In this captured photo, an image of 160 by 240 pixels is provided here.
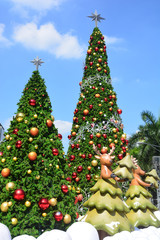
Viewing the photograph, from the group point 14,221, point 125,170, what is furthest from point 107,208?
point 14,221

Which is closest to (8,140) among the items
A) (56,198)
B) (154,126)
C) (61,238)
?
(56,198)

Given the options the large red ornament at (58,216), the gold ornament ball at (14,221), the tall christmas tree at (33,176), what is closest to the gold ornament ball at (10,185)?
the tall christmas tree at (33,176)

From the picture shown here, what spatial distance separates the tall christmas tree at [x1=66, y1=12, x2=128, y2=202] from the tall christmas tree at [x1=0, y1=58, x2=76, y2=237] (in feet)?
9.30

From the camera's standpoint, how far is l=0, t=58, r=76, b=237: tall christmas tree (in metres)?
4.79

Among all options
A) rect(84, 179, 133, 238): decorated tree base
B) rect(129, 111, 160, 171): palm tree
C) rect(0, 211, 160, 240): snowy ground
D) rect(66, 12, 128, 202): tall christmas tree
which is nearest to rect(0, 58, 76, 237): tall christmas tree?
rect(0, 211, 160, 240): snowy ground

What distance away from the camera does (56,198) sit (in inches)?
198

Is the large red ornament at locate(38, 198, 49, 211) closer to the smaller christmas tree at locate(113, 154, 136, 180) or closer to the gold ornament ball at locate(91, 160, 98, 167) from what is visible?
the smaller christmas tree at locate(113, 154, 136, 180)

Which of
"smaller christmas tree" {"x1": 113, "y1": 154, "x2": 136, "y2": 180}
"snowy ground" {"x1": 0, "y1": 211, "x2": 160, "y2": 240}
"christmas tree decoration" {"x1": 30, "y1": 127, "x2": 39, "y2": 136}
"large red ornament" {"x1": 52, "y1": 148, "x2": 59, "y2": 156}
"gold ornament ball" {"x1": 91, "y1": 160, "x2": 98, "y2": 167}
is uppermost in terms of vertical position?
"christmas tree decoration" {"x1": 30, "y1": 127, "x2": 39, "y2": 136}

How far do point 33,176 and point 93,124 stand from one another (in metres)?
4.18

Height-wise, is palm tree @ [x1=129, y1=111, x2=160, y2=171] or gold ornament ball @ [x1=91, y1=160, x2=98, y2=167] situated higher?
palm tree @ [x1=129, y1=111, x2=160, y2=171]

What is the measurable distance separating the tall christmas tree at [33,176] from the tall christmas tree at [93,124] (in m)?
2.84

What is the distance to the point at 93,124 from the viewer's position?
29.0 feet

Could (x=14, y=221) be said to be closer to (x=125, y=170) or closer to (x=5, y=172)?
(x=5, y=172)

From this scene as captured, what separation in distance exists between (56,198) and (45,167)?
67 centimetres
